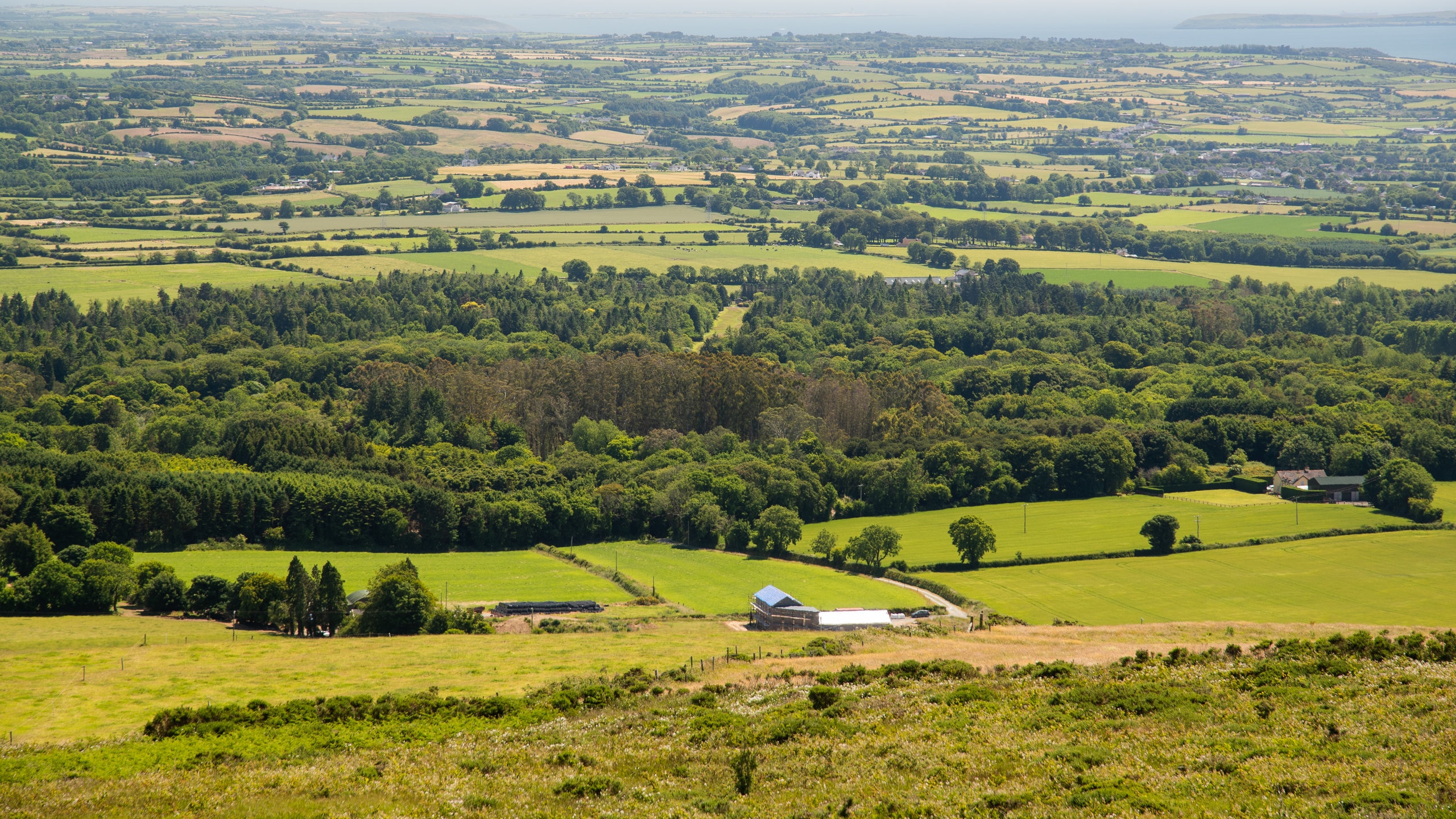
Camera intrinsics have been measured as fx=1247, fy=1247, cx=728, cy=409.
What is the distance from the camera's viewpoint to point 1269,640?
45.4 meters

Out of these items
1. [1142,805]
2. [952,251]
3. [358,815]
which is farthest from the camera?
[952,251]

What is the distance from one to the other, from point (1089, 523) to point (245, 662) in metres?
51.8

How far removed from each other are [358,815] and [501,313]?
109m

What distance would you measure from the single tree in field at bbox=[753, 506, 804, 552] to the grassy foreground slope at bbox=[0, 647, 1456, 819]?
32258 millimetres

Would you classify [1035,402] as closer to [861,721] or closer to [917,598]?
[917,598]

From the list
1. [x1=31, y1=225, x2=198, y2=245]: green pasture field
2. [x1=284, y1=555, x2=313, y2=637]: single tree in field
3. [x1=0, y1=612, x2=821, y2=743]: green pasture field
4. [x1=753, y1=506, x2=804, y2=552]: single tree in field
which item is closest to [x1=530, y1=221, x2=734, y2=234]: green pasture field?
[x1=31, y1=225, x2=198, y2=245]: green pasture field

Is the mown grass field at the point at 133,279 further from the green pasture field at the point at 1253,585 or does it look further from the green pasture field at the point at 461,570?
the green pasture field at the point at 1253,585

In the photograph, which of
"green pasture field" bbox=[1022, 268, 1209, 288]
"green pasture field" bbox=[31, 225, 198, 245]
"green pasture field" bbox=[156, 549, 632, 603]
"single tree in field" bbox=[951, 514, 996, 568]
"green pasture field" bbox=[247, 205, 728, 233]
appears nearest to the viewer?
"green pasture field" bbox=[156, 549, 632, 603]

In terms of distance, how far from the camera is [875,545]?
70.7 m

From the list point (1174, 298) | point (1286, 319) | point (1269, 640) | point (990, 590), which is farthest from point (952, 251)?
point (1269, 640)

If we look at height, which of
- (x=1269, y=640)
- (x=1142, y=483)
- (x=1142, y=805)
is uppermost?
(x=1142, y=805)

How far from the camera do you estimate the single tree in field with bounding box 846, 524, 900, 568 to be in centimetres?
7056

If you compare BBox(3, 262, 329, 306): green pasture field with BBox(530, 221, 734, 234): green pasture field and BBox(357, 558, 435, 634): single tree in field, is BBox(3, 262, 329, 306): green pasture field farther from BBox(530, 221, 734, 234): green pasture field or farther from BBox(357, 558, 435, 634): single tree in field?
BBox(357, 558, 435, 634): single tree in field

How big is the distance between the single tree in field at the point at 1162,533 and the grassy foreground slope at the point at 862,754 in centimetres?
3074
